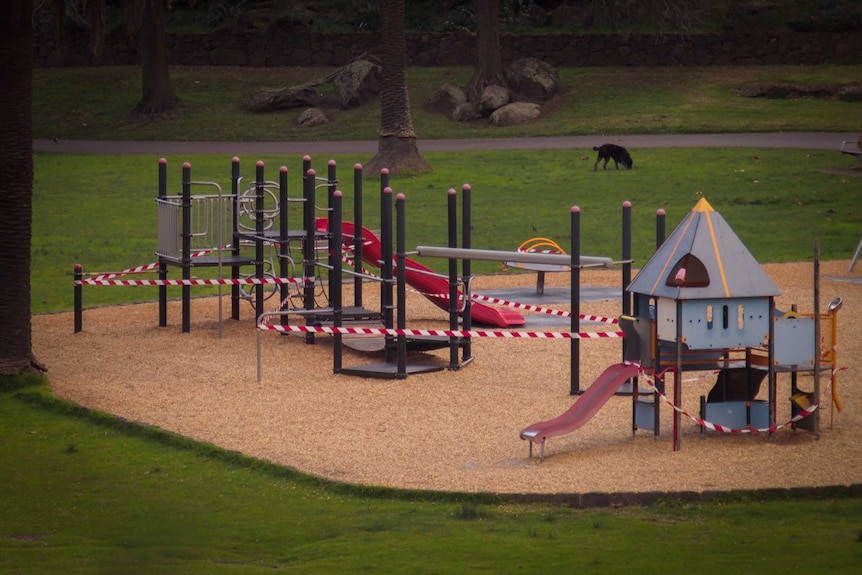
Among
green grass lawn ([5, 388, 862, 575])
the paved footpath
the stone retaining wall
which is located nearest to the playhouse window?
green grass lawn ([5, 388, 862, 575])

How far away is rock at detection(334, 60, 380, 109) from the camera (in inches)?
1569

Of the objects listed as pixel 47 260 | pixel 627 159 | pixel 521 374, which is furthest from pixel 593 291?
pixel 627 159

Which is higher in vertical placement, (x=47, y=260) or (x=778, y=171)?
(x=778, y=171)

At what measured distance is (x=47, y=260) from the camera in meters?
20.9

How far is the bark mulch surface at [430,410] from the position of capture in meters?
9.62

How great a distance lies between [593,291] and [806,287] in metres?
2.70

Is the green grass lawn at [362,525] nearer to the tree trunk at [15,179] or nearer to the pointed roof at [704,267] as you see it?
the pointed roof at [704,267]

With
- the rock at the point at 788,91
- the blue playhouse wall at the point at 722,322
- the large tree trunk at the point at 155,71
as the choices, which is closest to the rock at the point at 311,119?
the large tree trunk at the point at 155,71

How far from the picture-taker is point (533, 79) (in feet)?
127

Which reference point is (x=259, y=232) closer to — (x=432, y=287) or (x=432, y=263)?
(x=432, y=287)

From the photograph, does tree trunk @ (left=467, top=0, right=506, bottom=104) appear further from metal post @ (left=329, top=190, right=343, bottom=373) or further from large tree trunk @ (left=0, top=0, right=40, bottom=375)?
large tree trunk @ (left=0, top=0, right=40, bottom=375)

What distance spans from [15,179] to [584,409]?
590cm

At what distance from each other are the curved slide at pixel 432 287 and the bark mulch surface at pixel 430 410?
1.18ft

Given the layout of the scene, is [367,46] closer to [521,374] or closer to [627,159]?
[627,159]
